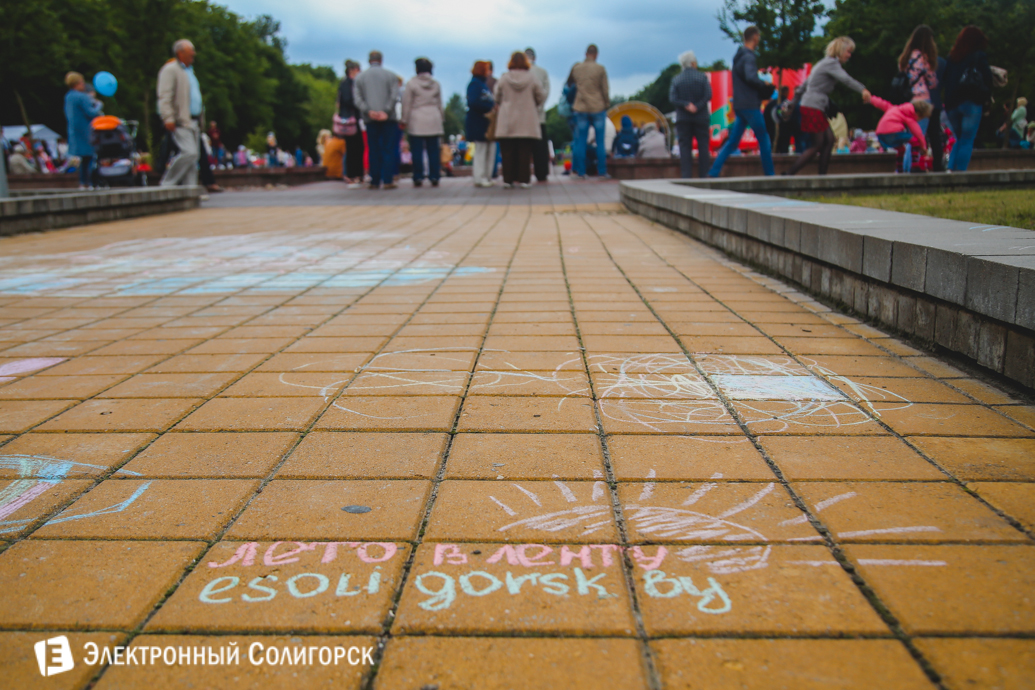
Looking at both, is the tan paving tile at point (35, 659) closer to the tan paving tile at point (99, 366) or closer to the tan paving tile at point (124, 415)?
the tan paving tile at point (124, 415)

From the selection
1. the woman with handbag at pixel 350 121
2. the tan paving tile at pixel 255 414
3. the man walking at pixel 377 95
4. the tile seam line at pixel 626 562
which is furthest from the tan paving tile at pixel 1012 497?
the woman with handbag at pixel 350 121

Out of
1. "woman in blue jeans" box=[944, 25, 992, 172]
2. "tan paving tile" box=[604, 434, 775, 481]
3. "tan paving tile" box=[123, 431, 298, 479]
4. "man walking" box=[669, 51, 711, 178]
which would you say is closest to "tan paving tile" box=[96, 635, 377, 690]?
"tan paving tile" box=[123, 431, 298, 479]

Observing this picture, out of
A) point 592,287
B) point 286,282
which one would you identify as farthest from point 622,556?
point 286,282

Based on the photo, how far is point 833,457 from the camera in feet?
6.88

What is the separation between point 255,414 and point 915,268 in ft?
8.17

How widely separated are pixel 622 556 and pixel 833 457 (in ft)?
2.64

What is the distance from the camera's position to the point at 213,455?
7.19ft

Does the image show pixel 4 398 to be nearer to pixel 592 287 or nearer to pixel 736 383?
pixel 736 383

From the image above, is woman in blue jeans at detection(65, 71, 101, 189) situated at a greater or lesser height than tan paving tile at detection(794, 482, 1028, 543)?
greater

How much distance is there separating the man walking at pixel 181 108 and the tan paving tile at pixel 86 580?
987 centimetres

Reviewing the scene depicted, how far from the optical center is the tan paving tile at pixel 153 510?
69.1 inches

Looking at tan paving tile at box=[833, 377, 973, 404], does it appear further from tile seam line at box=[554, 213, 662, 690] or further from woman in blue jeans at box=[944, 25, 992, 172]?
woman in blue jeans at box=[944, 25, 992, 172]

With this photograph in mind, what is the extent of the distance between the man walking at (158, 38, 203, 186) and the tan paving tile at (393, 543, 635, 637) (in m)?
10.2

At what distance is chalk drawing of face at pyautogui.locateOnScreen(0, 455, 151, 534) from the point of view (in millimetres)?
1826
